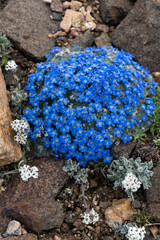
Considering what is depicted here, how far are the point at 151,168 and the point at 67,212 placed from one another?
61.5 inches

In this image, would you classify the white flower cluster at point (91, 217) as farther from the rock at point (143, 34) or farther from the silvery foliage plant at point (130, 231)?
the rock at point (143, 34)

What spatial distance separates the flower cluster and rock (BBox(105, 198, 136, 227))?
2.46ft

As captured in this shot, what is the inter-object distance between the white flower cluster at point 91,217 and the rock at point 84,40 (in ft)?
11.4

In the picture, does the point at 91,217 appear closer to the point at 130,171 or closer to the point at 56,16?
the point at 130,171

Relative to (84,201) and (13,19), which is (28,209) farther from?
(13,19)

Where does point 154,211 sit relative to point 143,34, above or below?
below

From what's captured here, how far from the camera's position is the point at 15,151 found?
16.3 ft

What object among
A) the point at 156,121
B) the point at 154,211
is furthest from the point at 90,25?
the point at 154,211

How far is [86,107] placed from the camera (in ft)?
17.2

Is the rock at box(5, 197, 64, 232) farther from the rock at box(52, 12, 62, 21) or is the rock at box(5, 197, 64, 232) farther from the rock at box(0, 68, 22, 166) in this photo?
the rock at box(52, 12, 62, 21)

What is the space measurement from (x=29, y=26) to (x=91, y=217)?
13.6 feet

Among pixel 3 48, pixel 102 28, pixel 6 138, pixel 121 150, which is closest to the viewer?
pixel 6 138

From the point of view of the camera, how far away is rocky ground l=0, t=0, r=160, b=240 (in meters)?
4.85

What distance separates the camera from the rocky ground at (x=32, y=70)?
4.85m
